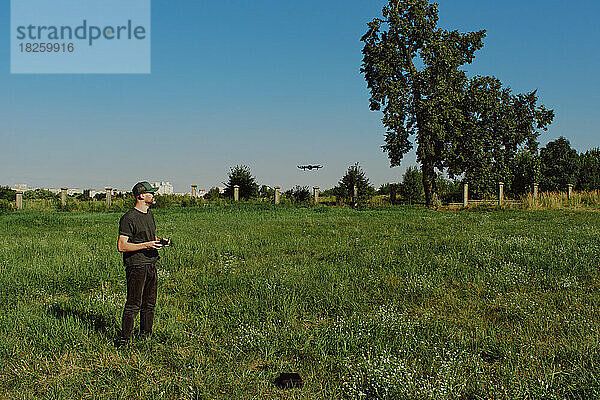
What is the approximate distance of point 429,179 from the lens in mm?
40969

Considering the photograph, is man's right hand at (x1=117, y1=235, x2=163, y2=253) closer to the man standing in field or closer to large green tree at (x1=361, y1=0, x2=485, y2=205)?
the man standing in field

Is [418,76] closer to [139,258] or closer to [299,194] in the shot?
[299,194]

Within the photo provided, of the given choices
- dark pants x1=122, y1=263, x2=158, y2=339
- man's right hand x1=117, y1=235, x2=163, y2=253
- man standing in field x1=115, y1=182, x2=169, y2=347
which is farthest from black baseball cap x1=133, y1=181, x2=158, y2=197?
dark pants x1=122, y1=263, x2=158, y2=339

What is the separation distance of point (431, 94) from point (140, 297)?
36.6 meters

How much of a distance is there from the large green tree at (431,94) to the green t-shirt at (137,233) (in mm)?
34689

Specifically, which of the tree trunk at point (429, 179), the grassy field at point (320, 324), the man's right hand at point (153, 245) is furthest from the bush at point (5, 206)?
the man's right hand at point (153, 245)

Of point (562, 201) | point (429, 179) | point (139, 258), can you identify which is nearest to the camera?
point (139, 258)

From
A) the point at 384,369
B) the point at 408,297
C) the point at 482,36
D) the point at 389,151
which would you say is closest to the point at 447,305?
the point at 408,297

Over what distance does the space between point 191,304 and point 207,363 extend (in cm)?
258

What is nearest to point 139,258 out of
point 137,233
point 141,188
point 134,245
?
point 134,245

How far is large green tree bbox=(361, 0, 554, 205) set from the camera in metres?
39.0

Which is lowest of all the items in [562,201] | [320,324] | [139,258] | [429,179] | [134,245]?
[320,324]

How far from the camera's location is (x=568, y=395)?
4844mm

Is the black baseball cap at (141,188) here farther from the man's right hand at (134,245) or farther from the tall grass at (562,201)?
the tall grass at (562,201)
